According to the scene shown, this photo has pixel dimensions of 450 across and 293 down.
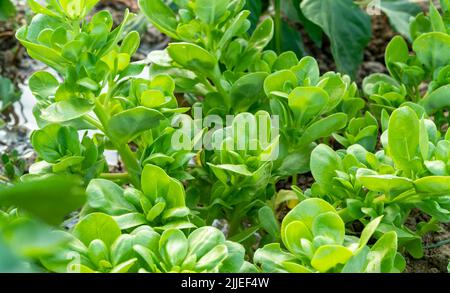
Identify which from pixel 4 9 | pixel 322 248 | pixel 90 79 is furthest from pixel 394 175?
pixel 4 9

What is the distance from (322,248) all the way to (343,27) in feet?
3.19

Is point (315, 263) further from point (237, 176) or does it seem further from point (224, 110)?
point (224, 110)

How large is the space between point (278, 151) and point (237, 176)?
96mm

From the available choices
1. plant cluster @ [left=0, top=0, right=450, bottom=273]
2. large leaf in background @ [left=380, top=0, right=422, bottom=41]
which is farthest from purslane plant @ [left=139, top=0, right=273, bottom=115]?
large leaf in background @ [left=380, top=0, right=422, bottom=41]

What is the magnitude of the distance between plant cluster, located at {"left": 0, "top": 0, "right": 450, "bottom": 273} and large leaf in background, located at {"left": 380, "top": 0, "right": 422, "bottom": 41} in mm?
454

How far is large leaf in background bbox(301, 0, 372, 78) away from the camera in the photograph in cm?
152

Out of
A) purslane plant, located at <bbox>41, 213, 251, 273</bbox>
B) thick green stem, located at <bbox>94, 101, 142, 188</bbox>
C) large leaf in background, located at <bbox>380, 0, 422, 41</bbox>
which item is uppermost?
purslane plant, located at <bbox>41, 213, 251, 273</bbox>

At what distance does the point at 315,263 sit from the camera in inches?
27.5

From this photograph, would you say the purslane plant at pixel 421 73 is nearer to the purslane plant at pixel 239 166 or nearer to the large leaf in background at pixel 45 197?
the purslane plant at pixel 239 166

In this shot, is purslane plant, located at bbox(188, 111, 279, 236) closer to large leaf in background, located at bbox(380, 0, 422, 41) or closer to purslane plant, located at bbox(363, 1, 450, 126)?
purslane plant, located at bbox(363, 1, 450, 126)

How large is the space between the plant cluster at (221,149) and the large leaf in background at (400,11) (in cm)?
45

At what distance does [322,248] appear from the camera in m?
0.68

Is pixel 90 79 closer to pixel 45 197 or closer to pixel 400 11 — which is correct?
pixel 45 197
